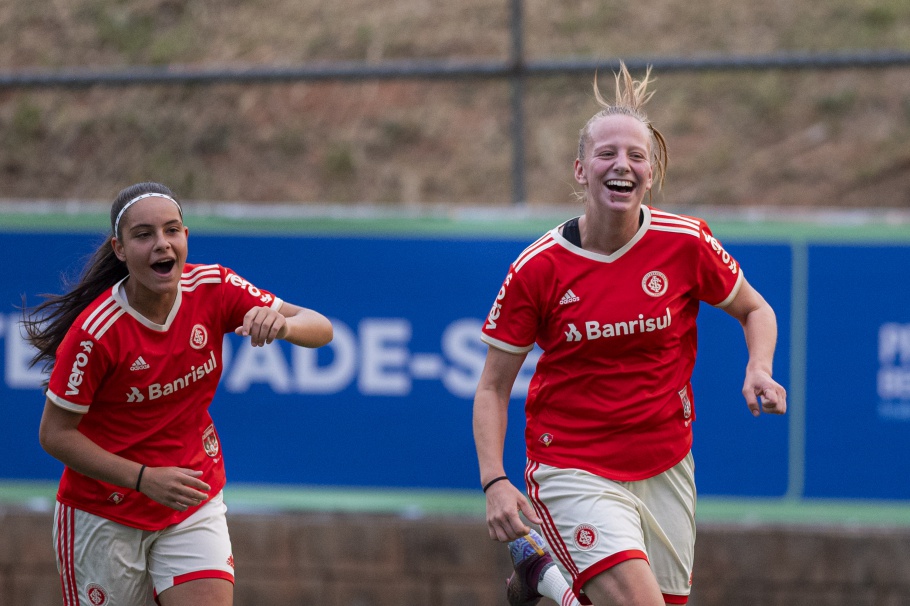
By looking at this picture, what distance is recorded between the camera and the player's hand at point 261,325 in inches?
153

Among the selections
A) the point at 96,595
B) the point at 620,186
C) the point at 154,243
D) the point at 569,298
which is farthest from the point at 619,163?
the point at 96,595

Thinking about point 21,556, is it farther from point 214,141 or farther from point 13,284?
point 214,141

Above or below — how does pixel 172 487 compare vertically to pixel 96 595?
above

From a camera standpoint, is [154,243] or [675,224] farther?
[675,224]

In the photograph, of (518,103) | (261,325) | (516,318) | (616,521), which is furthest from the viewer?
(518,103)

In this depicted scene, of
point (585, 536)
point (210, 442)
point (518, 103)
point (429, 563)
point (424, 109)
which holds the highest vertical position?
point (424, 109)

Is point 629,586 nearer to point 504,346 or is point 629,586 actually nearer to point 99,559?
point 504,346

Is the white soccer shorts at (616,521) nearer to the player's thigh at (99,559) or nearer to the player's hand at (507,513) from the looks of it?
the player's hand at (507,513)

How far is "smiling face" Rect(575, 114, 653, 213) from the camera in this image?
A: 12.9 feet

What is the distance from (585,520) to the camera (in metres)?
4.02

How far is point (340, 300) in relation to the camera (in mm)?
6500

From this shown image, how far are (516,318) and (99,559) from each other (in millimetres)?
1665

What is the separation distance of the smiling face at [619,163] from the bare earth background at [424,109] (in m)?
4.91

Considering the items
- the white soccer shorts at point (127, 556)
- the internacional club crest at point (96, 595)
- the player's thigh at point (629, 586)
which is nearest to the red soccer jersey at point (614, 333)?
the player's thigh at point (629, 586)
